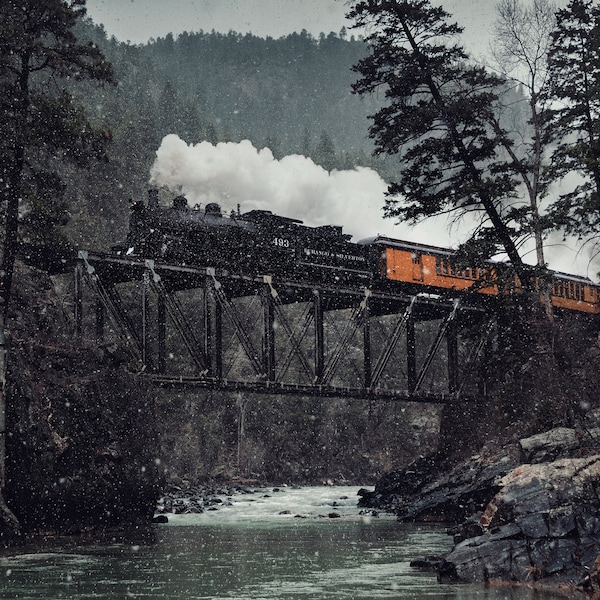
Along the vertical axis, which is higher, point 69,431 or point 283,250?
point 283,250

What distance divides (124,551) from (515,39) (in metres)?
18.8

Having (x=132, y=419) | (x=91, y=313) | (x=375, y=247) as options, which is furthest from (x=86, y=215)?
(x=132, y=419)

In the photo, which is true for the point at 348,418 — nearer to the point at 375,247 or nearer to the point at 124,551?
the point at 375,247

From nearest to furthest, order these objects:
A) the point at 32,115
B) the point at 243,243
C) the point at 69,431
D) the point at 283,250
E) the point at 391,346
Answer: the point at 32,115
the point at 69,431
the point at 243,243
the point at 283,250
the point at 391,346

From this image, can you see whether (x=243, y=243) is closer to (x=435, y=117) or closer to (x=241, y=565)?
(x=435, y=117)

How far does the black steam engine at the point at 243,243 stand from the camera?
28109 millimetres

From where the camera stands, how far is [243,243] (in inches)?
1183

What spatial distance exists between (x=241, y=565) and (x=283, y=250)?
17045 millimetres

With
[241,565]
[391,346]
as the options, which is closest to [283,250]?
[391,346]

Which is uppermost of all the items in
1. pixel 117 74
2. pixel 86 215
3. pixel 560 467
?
pixel 117 74

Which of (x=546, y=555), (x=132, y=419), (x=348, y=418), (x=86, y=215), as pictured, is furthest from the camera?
(x=348, y=418)

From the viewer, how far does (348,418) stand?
73.2m

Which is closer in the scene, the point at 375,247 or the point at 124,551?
the point at 124,551

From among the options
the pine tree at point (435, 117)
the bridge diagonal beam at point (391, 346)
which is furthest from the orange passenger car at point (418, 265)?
the pine tree at point (435, 117)
